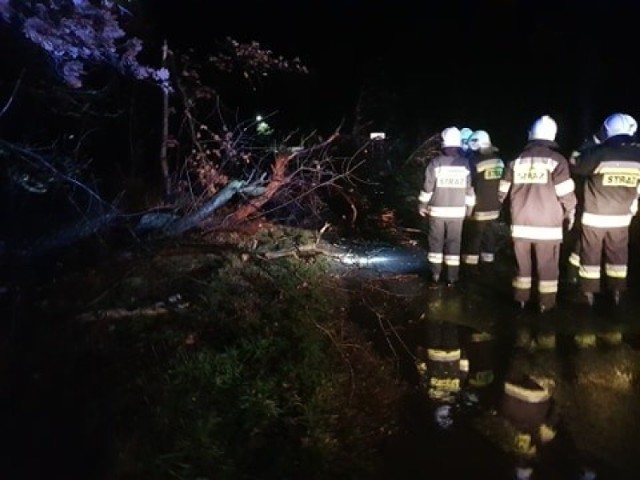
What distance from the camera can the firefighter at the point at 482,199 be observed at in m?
6.94

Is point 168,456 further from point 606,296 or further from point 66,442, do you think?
point 606,296

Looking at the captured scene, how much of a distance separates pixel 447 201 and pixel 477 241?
0.83 meters

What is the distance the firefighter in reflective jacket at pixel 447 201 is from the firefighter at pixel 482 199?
0.33 meters

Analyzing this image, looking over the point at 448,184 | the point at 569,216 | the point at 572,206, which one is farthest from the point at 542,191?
the point at 448,184

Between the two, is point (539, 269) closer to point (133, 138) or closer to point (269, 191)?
point (269, 191)

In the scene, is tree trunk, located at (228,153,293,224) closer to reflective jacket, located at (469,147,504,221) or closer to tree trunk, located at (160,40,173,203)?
tree trunk, located at (160,40,173,203)

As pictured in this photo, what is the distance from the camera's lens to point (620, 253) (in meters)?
5.73

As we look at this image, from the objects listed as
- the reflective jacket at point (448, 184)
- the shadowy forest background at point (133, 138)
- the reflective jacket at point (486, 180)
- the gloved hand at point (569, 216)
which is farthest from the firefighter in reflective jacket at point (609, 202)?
the shadowy forest background at point (133, 138)

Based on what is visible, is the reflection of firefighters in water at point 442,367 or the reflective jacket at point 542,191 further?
the reflective jacket at point 542,191

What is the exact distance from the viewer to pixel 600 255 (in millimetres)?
5781

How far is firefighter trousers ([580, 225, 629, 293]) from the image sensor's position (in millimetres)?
5723

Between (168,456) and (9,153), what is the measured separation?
13.2ft

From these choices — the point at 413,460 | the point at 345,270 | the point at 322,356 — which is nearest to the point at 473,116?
the point at 345,270

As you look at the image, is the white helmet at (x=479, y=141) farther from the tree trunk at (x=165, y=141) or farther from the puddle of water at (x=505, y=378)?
the tree trunk at (x=165, y=141)
